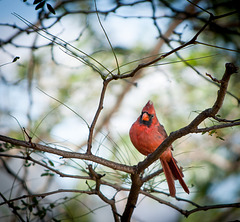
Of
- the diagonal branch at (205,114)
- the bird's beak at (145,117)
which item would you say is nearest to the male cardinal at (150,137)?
the bird's beak at (145,117)

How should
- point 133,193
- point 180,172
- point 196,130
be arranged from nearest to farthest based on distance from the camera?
point 196,130
point 133,193
point 180,172

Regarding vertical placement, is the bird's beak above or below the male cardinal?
above

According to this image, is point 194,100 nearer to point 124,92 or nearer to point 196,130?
point 124,92

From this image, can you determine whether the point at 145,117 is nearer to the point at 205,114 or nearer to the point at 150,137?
the point at 150,137

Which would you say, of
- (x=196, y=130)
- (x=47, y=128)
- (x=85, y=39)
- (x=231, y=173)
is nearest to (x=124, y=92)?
(x=85, y=39)

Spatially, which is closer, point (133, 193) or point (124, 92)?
point (133, 193)

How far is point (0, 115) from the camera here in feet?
10.4

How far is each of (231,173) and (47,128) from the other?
2.14 m

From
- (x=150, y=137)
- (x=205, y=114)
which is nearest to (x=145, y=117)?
(x=150, y=137)

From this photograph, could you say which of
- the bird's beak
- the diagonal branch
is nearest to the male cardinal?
the bird's beak

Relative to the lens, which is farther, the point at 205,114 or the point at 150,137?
the point at 150,137

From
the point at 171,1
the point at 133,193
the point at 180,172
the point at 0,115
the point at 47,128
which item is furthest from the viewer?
the point at 47,128

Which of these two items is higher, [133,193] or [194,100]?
[194,100]

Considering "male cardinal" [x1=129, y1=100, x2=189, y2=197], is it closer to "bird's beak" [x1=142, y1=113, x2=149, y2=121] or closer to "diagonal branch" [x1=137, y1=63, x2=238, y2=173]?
"bird's beak" [x1=142, y1=113, x2=149, y2=121]
